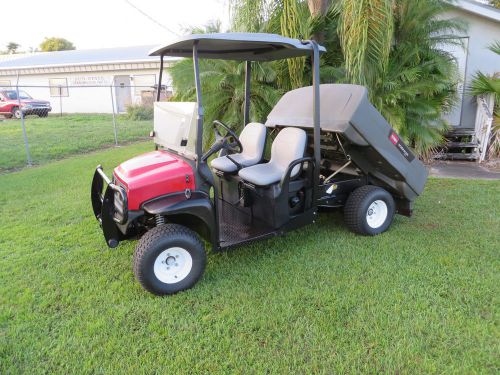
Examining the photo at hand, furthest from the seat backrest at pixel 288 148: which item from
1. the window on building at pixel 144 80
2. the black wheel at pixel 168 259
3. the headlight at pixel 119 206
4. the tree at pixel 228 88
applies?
the window on building at pixel 144 80

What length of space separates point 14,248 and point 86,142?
23.1ft

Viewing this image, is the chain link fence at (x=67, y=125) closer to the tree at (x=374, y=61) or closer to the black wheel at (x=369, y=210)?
the tree at (x=374, y=61)

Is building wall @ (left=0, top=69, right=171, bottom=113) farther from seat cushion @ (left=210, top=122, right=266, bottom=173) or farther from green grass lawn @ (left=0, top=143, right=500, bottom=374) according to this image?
green grass lawn @ (left=0, top=143, right=500, bottom=374)

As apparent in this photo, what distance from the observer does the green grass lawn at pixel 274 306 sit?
7.63 ft

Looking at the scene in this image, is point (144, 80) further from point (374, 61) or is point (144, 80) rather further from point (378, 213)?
point (378, 213)

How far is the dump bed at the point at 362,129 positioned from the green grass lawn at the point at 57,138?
262 inches

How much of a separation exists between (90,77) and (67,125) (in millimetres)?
8059

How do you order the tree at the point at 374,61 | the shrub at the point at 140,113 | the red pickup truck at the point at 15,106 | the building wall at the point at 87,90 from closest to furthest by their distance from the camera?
the tree at the point at 374,61 < the shrub at the point at 140,113 < the red pickup truck at the point at 15,106 < the building wall at the point at 87,90

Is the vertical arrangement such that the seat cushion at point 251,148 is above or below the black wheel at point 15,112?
above

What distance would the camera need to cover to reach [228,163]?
12.7 ft

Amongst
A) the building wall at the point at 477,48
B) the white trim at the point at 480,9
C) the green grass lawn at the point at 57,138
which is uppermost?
the white trim at the point at 480,9

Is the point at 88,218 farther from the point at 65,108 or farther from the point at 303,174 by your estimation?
the point at 65,108

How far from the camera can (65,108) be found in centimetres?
2206

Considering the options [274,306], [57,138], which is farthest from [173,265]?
[57,138]
